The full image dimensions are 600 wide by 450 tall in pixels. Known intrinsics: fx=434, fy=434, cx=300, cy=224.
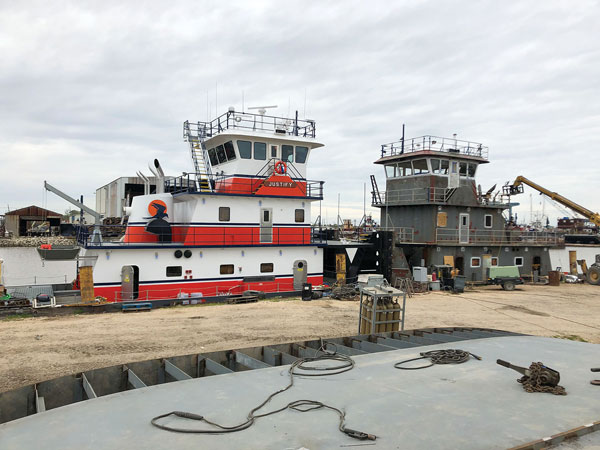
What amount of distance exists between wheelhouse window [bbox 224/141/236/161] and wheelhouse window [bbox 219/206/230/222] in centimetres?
295

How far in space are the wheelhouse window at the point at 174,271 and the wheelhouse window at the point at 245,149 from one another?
6744 millimetres

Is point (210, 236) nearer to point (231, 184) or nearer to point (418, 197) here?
point (231, 184)

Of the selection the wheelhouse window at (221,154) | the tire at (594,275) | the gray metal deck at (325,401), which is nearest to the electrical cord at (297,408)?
the gray metal deck at (325,401)

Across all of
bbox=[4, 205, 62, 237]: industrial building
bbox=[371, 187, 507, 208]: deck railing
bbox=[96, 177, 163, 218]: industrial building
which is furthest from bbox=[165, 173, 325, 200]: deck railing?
bbox=[4, 205, 62, 237]: industrial building

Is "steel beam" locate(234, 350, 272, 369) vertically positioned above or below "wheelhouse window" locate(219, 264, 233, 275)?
below

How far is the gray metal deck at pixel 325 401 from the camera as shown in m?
5.31

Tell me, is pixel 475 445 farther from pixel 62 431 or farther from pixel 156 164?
pixel 156 164

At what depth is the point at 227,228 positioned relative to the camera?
73.6ft

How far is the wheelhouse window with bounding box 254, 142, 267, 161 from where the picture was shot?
23438mm

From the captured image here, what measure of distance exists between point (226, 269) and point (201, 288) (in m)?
1.59

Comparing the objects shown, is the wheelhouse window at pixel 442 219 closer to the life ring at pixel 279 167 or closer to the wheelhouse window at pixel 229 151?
the life ring at pixel 279 167

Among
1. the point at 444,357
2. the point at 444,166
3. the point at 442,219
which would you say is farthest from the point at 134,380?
the point at 444,166

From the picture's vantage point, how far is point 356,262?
1137 inches

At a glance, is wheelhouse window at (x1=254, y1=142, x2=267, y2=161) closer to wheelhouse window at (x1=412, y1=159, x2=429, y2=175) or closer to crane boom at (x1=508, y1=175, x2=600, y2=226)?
wheelhouse window at (x1=412, y1=159, x2=429, y2=175)
